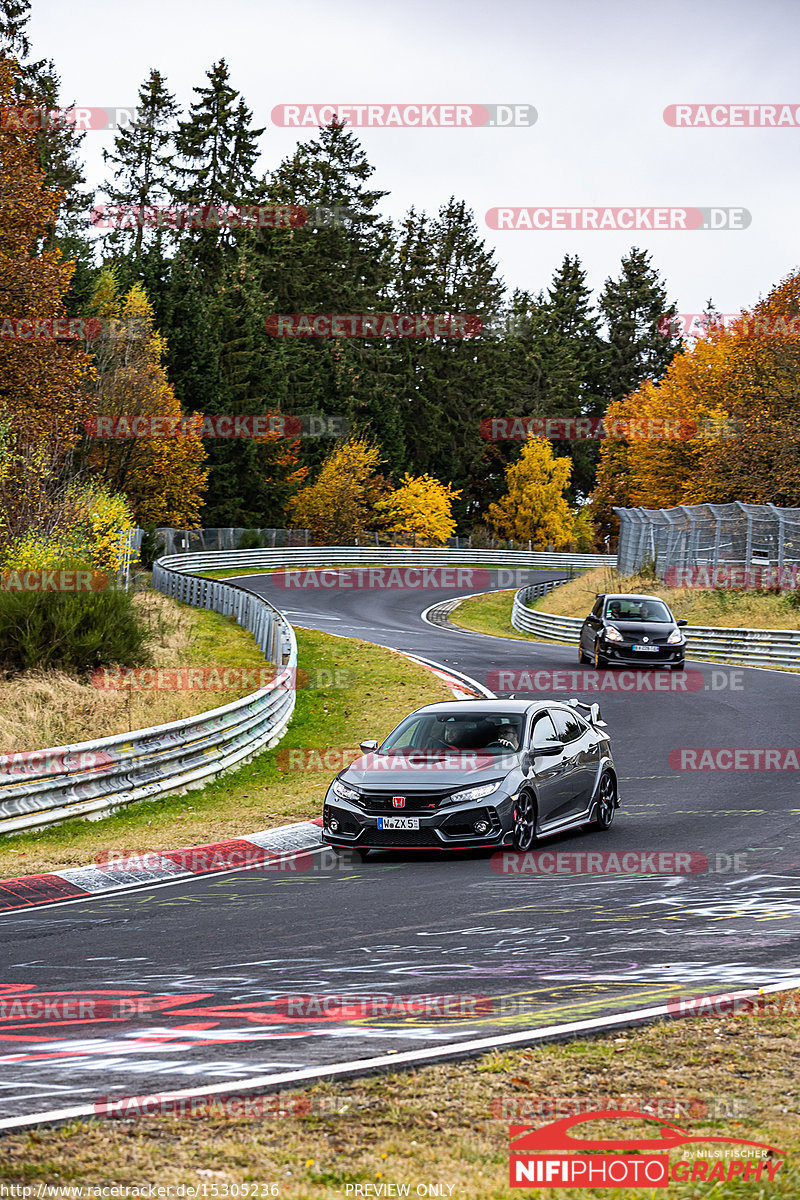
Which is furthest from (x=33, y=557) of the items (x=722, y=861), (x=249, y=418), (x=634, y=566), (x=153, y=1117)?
(x=249, y=418)

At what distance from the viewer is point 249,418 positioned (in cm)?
8162

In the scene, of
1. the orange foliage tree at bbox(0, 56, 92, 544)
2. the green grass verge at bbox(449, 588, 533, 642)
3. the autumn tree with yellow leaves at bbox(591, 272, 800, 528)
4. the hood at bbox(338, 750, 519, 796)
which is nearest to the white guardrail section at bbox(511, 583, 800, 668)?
the green grass verge at bbox(449, 588, 533, 642)

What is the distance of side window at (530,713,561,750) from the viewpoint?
1284 centimetres

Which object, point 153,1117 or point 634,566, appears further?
point 634,566

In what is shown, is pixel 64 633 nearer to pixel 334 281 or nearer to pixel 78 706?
pixel 78 706

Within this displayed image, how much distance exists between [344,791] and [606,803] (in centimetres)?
307

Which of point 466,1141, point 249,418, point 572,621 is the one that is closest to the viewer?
point 466,1141

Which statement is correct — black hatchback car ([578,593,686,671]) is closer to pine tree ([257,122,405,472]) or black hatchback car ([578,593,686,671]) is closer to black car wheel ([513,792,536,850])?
black car wheel ([513,792,536,850])

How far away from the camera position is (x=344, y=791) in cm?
1229

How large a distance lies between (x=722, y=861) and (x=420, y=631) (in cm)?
3088

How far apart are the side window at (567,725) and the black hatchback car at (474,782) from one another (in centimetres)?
2

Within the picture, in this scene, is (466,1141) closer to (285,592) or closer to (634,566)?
(634,566)

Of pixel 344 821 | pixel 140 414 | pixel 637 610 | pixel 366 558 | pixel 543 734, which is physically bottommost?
pixel 344 821

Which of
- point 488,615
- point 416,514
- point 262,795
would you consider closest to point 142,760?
point 262,795
